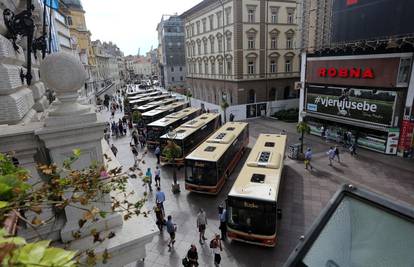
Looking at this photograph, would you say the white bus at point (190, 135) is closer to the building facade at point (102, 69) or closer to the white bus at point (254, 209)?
the white bus at point (254, 209)

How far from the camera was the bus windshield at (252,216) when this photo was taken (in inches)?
396

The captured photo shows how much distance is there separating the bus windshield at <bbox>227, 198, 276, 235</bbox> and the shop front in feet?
51.7

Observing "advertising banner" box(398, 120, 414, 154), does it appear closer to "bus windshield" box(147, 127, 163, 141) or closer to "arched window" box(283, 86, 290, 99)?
"bus windshield" box(147, 127, 163, 141)

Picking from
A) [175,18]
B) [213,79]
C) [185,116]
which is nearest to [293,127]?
[185,116]

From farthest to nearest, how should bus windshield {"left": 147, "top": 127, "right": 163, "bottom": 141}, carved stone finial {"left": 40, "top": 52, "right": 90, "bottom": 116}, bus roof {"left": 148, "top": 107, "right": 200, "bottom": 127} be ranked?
bus roof {"left": 148, "top": 107, "right": 200, "bottom": 127} → bus windshield {"left": 147, "top": 127, "right": 163, "bottom": 141} → carved stone finial {"left": 40, "top": 52, "right": 90, "bottom": 116}

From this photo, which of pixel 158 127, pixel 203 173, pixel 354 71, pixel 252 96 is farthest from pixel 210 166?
pixel 252 96

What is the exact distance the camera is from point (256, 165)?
42.7ft

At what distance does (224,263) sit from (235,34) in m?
28.8

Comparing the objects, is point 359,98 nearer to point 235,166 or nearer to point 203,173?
point 235,166

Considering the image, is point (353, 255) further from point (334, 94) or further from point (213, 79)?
point (213, 79)

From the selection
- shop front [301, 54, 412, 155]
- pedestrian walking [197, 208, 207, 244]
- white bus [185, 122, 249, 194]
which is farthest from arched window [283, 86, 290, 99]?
pedestrian walking [197, 208, 207, 244]

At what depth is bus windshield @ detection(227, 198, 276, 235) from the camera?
1006cm

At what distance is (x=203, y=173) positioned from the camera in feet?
47.8

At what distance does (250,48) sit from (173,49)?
4144 centimetres
